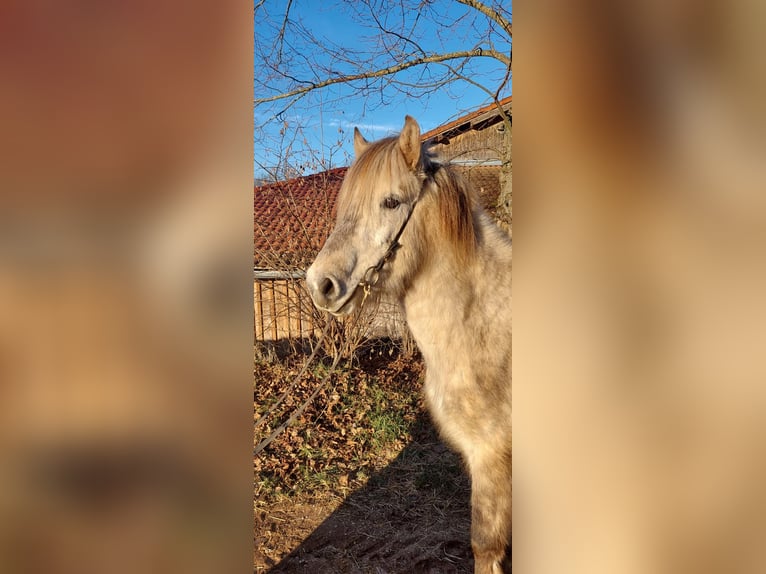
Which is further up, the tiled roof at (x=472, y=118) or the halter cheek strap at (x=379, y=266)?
the tiled roof at (x=472, y=118)

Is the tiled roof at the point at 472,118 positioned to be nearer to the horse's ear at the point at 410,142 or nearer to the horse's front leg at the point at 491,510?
the horse's ear at the point at 410,142

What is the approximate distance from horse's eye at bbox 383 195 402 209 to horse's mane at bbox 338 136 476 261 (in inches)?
2.7

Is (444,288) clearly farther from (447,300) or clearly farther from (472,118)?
(472,118)

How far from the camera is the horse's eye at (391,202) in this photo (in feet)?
7.70

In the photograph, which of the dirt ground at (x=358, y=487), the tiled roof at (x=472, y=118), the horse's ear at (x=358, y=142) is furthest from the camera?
the tiled roof at (x=472, y=118)

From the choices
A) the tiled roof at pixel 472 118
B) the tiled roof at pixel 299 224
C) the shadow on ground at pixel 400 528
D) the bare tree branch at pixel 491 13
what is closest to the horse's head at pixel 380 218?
the shadow on ground at pixel 400 528

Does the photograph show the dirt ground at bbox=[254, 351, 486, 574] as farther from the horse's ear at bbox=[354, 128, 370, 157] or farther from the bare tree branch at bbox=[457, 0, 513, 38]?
the bare tree branch at bbox=[457, 0, 513, 38]

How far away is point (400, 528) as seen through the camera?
3729mm

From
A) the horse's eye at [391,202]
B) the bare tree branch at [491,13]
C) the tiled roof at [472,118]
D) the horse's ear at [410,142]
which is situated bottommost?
the horse's eye at [391,202]
